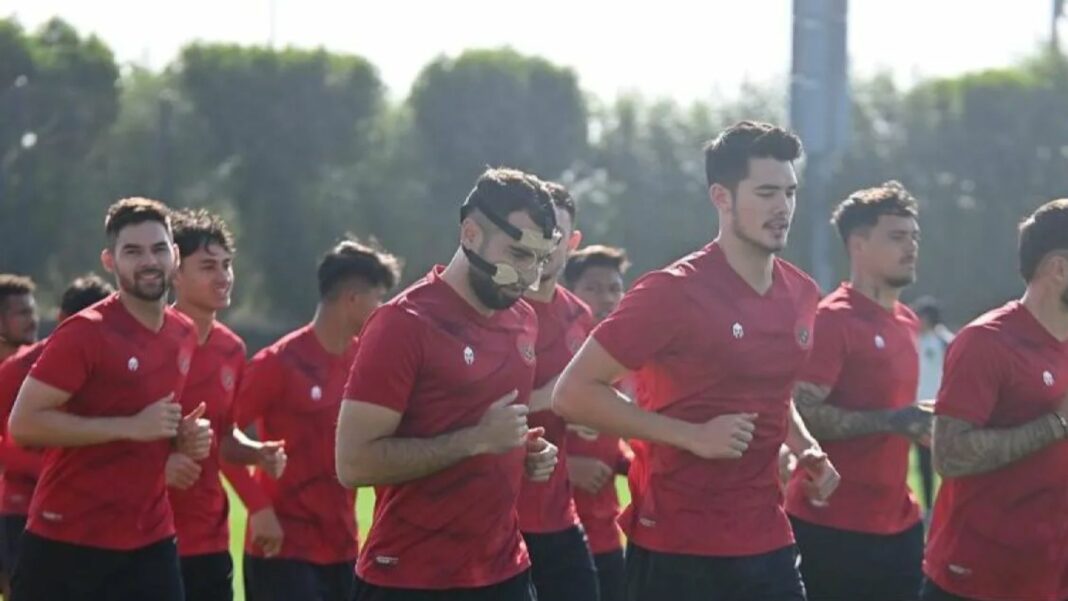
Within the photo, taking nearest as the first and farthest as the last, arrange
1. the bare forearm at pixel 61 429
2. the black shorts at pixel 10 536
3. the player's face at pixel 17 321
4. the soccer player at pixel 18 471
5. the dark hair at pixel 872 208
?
1. the bare forearm at pixel 61 429
2. the dark hair at pixel 872 208
3. the soccer player at pixel 18 471
4. the black shorts at pixel 10 536
5. the player's face at pixel 17 321

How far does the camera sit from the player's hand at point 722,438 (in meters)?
7.11

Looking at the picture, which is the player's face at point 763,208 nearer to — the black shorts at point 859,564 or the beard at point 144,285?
the black shorts at point 859,564

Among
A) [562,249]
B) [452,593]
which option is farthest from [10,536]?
[452,593]

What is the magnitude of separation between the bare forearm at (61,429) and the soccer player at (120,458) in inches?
5.4

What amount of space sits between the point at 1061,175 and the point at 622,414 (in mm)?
37555

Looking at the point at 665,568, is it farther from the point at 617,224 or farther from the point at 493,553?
the point at 617,224

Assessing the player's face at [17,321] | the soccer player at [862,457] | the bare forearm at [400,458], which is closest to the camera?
the bare forearm at [400,458]

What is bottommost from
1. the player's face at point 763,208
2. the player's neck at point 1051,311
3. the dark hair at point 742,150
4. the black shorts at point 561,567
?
the black shorts at point 561,567

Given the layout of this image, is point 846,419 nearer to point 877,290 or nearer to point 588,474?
point 877,290

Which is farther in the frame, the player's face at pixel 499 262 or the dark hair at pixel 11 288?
the dark hair at pixel 11 288

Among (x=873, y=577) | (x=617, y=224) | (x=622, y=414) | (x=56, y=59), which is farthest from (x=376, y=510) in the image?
(x=617, y=224)

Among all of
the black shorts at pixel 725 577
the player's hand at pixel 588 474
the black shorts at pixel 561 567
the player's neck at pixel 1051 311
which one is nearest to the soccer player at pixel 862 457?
the player's hand at pixel 588 474

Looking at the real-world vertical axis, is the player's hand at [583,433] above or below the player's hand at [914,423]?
below

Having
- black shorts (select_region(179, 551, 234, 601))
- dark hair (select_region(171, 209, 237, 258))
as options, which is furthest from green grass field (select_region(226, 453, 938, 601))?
dark hair (select_region(171, 209, 237, 258))
